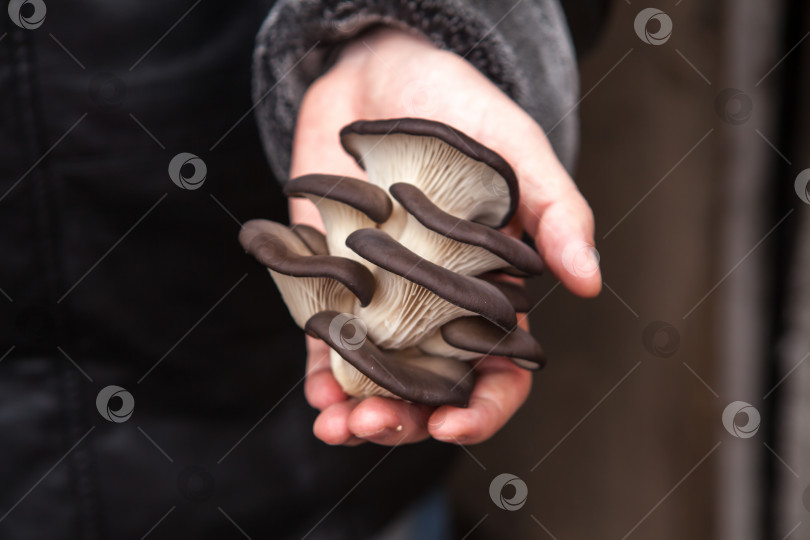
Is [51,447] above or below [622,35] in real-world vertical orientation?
below

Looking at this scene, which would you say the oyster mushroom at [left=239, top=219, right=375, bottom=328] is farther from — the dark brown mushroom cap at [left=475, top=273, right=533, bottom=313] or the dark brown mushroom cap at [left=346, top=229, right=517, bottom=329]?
the dark brown mushroom cap at [left=475, top=273, right=533, bottom=313]

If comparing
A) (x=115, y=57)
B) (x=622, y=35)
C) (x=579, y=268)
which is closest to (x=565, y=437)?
(x=622, y=35)

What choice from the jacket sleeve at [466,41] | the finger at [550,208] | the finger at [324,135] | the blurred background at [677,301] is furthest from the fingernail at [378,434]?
the blurred background at [677,301]

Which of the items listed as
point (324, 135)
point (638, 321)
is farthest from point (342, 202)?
point (638, 321)

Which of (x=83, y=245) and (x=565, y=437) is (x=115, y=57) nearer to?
(x=83, y=245)

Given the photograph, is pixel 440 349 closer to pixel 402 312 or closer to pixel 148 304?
pixel 402 312

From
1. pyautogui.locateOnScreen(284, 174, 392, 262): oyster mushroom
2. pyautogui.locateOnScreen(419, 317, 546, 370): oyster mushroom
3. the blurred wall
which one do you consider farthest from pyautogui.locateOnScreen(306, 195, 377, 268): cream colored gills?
the blurred wall

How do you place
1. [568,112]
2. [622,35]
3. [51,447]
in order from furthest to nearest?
1. [622,35]
2. [568,112]
3. [51,447]
